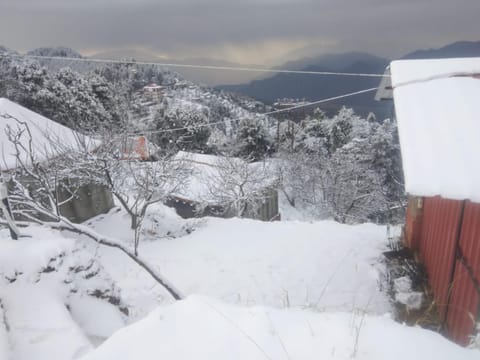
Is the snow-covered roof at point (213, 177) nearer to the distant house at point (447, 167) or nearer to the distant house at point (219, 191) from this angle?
the distant house at point (219, 191)

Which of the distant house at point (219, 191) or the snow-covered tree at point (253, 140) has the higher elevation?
the snow-covered tree at point (253, 140)

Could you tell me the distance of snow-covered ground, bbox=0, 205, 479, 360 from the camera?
1.81 metres

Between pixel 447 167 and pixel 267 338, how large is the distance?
1.77 m

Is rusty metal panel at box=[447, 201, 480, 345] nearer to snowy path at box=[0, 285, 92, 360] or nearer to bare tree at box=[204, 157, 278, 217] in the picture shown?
snowy path at box=[0, 285, 92, 360]

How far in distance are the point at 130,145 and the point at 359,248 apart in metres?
7.70

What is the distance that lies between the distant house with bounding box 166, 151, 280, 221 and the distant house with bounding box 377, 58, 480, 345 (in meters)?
9.32

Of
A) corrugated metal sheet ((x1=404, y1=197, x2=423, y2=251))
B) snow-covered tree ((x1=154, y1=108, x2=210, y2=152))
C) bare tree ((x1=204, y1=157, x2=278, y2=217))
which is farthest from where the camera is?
snow-covered tree ((x1=154, y1=108, x2=210, y2=152))

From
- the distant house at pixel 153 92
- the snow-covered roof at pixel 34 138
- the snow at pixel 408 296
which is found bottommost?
the snow at pixel 408 296

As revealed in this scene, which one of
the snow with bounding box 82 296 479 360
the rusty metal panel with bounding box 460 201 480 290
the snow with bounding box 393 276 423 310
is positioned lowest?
the snow with bounding box 393 276 423 310

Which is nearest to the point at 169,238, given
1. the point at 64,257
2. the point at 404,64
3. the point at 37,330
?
the point at 64,257

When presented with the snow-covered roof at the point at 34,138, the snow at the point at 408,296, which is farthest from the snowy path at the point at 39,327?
the snow-covered roof at the point at 34,138

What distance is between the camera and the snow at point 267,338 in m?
1.73

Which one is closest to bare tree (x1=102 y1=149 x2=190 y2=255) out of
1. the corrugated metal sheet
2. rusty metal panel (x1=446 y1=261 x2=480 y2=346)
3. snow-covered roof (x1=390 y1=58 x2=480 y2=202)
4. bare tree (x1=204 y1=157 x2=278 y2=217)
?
bare tree (x1=204 y1=157 x2=278 y2=217)

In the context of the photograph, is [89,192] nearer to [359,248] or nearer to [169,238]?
[169,238]
